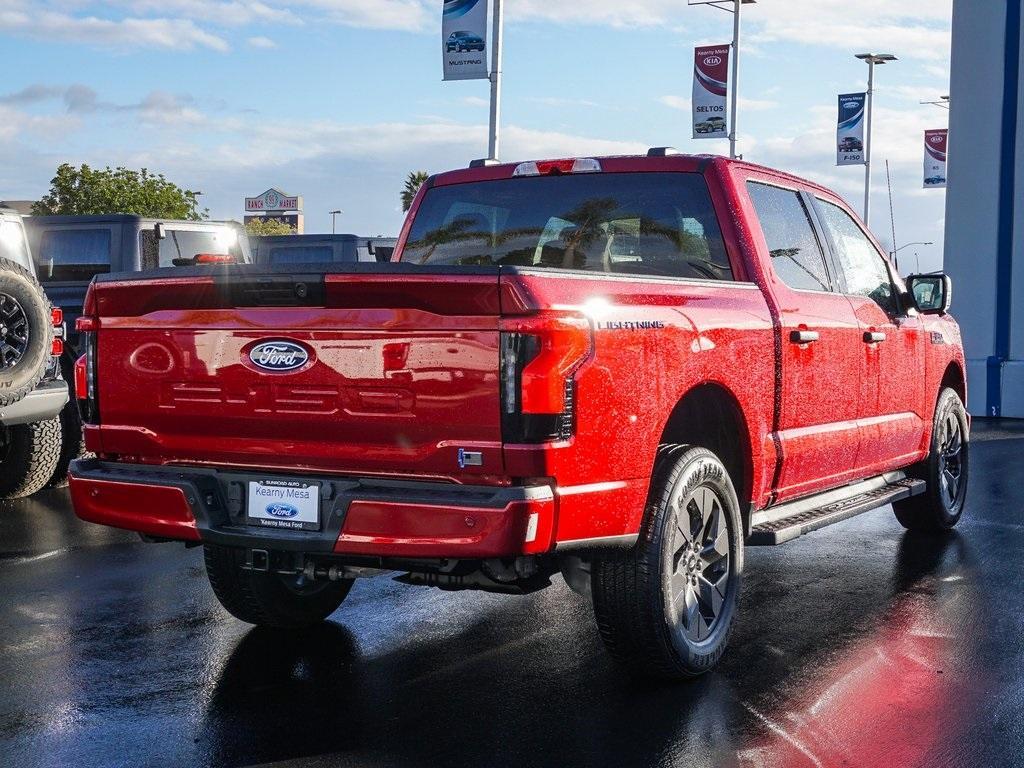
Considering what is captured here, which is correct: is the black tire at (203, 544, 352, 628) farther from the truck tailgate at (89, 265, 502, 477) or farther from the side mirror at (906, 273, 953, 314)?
the side mirror at (906, 273, 953, 314)

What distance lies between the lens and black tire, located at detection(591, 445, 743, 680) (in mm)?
4766

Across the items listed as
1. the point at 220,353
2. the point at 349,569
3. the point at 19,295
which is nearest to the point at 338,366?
the point at 220,353

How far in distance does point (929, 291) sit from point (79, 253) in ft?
28.9

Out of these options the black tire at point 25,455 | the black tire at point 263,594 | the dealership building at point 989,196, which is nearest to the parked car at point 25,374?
the black tire at point 25,455

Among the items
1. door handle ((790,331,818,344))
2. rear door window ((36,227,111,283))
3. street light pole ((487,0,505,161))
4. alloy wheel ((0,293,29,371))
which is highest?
street light pole ((487,0,505,161))

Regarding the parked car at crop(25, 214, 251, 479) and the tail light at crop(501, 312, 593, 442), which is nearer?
the tail light at crop(501, 312, 593, 442)

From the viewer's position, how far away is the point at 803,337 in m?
5.85

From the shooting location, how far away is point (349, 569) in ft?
15.6

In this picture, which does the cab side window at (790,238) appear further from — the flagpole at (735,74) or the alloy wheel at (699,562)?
the flagpole at (735,74)

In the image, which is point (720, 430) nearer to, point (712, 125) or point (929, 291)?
point (929, 291)

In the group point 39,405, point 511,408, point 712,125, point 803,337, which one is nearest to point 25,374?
point 39,405

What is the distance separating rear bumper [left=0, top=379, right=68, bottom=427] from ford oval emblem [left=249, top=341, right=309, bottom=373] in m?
4.43

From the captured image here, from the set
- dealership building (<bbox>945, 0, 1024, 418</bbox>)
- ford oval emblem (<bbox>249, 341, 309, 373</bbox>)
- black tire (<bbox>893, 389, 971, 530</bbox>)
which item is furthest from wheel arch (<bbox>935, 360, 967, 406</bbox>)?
dealership building (<bbox>945, 0, 1024, 418</bbox>)

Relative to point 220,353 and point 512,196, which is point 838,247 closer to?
point 512,196
